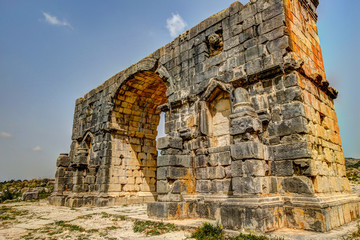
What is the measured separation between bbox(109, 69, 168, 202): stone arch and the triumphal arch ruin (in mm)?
1868

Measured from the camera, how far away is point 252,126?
5.12 metres

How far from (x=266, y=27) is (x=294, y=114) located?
2.30 m

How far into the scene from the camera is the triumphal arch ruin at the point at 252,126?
16.3 ft

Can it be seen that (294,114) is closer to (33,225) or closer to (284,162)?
(284,162)

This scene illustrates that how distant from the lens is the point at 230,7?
7207 mm

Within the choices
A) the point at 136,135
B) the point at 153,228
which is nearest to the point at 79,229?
the point at 153,228

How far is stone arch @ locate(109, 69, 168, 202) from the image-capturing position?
37.2 feet

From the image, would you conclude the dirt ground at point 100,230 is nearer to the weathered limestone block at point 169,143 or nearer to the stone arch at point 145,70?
the weathered limestone block at point 169,143

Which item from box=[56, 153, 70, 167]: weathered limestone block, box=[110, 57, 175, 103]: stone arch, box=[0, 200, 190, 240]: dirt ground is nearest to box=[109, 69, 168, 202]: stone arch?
box=[110, 57, 175, 103]: stone arch

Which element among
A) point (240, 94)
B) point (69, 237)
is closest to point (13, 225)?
point (69, 237)

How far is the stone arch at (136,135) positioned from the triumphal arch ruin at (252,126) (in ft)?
6.13

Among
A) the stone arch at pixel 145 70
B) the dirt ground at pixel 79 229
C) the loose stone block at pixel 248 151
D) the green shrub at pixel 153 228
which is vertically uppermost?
the stone arch at pixel 145 70

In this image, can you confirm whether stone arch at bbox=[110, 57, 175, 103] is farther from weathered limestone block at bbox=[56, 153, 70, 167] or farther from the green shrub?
the green shrub

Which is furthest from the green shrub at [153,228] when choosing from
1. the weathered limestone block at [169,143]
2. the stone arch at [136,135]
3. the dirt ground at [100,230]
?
the stone arch at [136,135]
